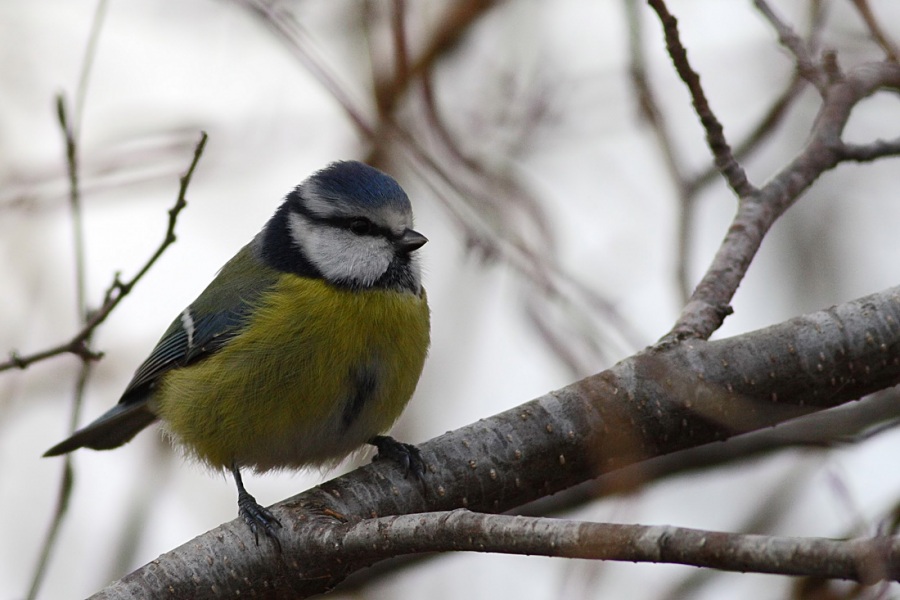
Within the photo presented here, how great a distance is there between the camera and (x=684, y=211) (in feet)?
10.5

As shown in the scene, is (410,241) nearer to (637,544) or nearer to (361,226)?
(361,226)

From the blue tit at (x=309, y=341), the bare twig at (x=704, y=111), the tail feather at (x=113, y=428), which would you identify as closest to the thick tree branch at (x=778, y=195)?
the bare twig at (x=704, y=111)

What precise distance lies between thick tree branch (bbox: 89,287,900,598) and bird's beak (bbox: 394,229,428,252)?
37.8 inches

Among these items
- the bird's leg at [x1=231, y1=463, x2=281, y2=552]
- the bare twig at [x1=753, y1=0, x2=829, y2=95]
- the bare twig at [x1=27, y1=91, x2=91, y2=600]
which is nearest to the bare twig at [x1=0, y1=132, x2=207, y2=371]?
the bare twig at [x1=27, y1=91, x2=91, y2=600]

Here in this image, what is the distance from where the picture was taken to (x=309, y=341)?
3.13 meters

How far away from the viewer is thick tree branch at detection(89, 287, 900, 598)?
101 inches

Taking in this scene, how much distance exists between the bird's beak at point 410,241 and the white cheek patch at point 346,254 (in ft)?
0.13

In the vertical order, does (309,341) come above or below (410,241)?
below

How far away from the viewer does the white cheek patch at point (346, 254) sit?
132 inches

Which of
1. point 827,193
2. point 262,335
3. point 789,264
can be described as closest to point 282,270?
point 262,335

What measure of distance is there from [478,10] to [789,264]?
143 inches

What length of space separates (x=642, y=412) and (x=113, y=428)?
2.41 meters

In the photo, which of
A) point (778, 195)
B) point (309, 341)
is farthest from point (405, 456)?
point (778, 195)

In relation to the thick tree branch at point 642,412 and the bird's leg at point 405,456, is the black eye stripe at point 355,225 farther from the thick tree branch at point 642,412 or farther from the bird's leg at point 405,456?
the thick tree branch at point 642,412
